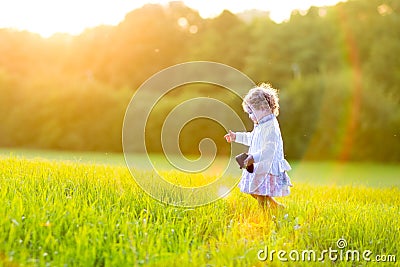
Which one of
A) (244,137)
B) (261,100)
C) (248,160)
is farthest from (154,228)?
(261,100)

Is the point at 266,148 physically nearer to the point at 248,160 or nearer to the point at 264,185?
the point at 248,160

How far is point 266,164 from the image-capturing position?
21.6ft

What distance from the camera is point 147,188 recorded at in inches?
258

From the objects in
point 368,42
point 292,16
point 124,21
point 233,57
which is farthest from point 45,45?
point 368,42

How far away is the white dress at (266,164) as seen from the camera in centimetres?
655

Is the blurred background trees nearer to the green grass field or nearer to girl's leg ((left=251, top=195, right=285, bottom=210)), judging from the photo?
the green grass field

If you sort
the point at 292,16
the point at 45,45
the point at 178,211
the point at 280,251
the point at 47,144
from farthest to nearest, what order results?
the point at 292,16 → the point at 45,45 → the point at 47,144 → the point at 178,211 → the point at 280,251

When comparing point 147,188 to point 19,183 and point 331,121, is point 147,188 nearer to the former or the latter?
point 19,183

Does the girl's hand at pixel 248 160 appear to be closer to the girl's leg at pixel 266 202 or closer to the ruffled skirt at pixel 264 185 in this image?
the ruffled skirt at pixel 264 185

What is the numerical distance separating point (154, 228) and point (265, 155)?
1.77 m

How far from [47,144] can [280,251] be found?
65.5 feet

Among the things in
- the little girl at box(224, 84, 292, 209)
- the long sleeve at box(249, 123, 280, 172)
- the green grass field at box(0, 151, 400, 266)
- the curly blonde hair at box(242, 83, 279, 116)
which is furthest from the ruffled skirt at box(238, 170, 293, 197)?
the curly blonde hair at box(242, 83, 279, 116)

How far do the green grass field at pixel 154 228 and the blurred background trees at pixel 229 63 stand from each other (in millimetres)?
13457

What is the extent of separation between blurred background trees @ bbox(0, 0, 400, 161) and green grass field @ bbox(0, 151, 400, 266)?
13.5m
